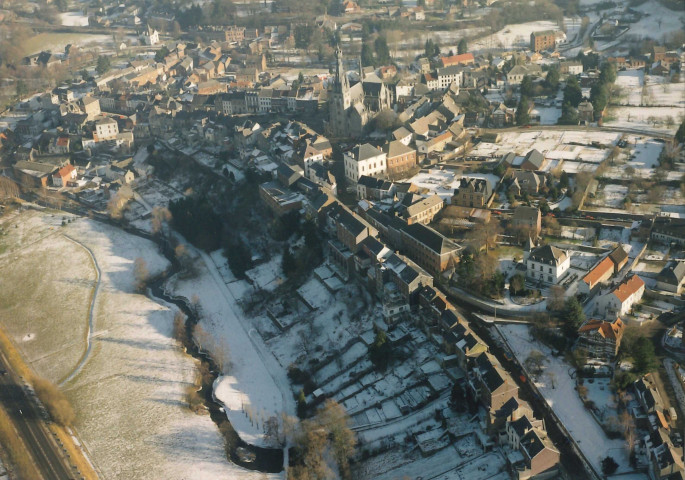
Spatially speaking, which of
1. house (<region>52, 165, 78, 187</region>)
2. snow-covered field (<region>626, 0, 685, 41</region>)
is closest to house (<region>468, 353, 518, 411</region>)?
house (<region>52, 165, 78, 187</region>)

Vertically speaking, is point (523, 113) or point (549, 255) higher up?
point (523, 113)

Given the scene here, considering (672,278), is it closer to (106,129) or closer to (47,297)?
(47,297)

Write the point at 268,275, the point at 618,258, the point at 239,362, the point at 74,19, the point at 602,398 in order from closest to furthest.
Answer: the point at 602,398, the point at 618,258, the point at 239,362, the point at 268,275, the point at 74,19

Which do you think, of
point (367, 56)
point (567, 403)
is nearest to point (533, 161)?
point (567, 403)

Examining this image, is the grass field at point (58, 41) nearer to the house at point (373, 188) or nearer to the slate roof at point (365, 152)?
the slate roof at point (365, 152)

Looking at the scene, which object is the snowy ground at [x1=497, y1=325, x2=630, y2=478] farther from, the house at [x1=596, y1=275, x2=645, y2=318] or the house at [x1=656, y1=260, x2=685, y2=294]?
the house at [x1=656, y1=260, x2=685, y2=294]

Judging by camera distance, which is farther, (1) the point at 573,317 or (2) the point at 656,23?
(2) the point at 656,23
